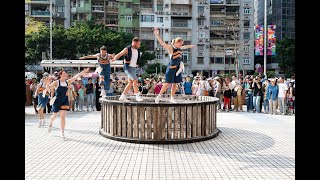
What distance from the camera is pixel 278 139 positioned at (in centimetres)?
1105

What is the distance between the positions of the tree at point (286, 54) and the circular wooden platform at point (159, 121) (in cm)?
4930

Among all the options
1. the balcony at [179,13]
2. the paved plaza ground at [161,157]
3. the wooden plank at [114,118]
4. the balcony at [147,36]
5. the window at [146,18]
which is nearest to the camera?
the paved plaza ground at [161,157]

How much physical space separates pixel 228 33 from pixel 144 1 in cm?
1766

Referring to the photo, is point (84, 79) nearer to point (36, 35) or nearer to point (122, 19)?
point (36, 35)

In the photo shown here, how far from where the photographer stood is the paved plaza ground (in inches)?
275

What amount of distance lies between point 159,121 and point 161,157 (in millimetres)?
1928

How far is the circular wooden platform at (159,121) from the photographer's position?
1025cm

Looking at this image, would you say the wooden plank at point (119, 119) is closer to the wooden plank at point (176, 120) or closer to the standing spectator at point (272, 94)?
the wooden plank at point (176, 120)

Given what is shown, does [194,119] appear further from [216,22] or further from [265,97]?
[216,22]

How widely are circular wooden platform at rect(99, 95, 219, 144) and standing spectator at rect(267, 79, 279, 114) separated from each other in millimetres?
8733

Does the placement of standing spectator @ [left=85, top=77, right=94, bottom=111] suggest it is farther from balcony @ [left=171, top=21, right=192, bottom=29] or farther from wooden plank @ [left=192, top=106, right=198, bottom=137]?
balcony @ [left=171, top=21, right=192, bottom=29]

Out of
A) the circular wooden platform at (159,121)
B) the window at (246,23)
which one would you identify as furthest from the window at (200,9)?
the circular wooden platform at (159,121)
